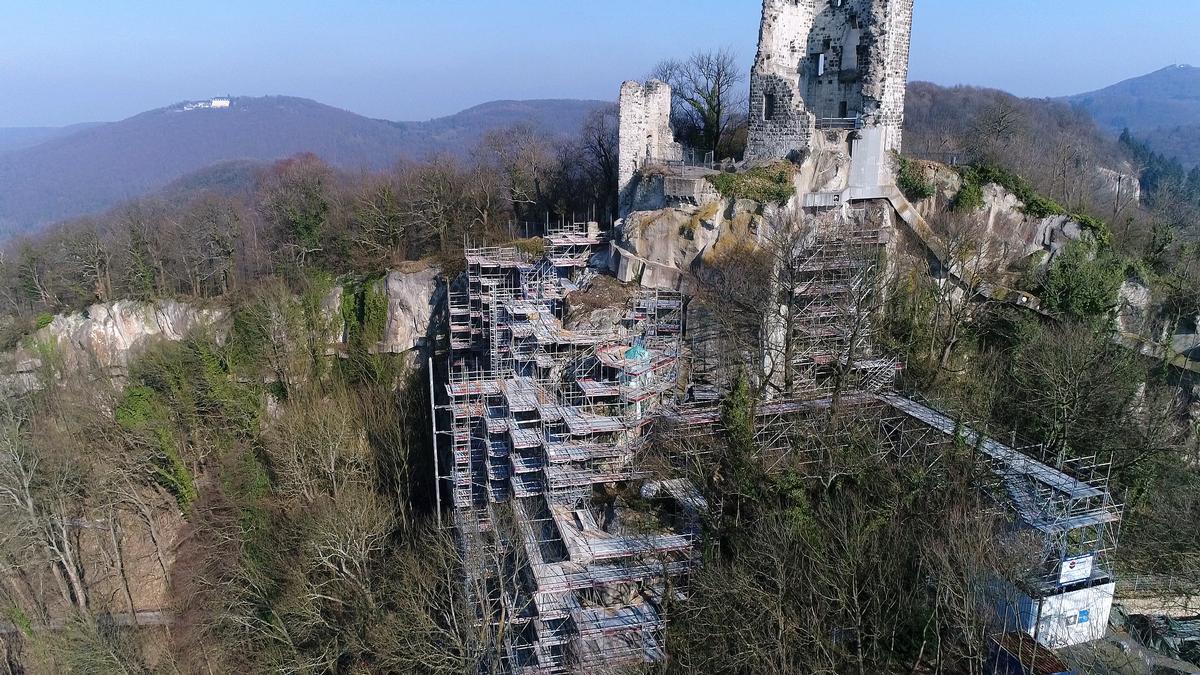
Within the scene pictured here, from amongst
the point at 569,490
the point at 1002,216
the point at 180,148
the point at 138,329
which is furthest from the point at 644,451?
the point at 180,148

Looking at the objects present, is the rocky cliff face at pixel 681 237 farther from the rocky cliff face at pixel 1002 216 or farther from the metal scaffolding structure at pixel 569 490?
the rocky cliff face at pixel 1002 216

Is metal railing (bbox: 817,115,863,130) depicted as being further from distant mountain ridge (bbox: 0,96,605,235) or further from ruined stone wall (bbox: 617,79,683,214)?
Result: distant mountain ridge (bbox: 0,96,605,235)

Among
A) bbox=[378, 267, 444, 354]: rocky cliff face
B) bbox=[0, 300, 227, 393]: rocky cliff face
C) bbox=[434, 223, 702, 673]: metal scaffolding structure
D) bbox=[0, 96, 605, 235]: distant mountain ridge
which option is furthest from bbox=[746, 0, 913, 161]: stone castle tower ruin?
bbox=[0, 96, 605, 235]: distant mountain ridge

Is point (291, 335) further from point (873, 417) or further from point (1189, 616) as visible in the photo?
point (1189, 616)

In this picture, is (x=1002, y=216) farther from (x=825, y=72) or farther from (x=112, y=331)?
(x=112, y=331)

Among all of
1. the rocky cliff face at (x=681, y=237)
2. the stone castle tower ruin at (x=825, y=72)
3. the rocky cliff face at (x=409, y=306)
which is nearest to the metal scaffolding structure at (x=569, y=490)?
the rocky cliff face at (x=681, y=237)

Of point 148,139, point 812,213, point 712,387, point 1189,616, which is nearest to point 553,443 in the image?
point 712,387
